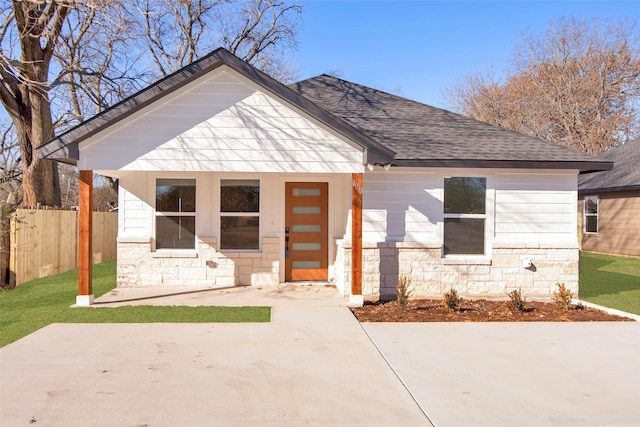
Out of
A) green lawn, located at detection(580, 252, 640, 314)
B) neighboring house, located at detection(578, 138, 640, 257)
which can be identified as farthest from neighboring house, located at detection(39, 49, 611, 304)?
neighboring house, located at detection(578, 138, 640, 257)

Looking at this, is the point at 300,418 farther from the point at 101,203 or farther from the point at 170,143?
the point at 101,203

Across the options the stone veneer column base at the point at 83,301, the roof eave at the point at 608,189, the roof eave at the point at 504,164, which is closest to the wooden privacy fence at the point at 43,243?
the stone veneer column base at the point at 83,301

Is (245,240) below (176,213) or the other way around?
Answer: below

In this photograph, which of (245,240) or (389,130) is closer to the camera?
(389,130)

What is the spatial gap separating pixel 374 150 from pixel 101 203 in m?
37.1

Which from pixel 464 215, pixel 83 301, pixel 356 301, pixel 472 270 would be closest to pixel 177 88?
pixel 83 301

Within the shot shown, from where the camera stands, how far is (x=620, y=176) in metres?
20.6

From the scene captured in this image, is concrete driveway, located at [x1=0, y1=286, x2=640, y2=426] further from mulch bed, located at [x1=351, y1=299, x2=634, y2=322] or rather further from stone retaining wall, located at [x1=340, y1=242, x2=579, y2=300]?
stone retaining wall, located at [x1=340, y1=242, x2=579, y2=300]

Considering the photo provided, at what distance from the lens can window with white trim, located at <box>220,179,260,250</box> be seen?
11.1 meters

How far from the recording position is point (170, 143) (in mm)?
8766

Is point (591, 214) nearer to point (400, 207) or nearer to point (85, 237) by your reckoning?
point (400, 207)

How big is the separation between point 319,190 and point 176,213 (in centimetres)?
335

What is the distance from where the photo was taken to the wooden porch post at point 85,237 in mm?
8594

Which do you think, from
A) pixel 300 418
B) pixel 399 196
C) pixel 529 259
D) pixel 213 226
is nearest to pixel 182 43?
pixel 213 226
